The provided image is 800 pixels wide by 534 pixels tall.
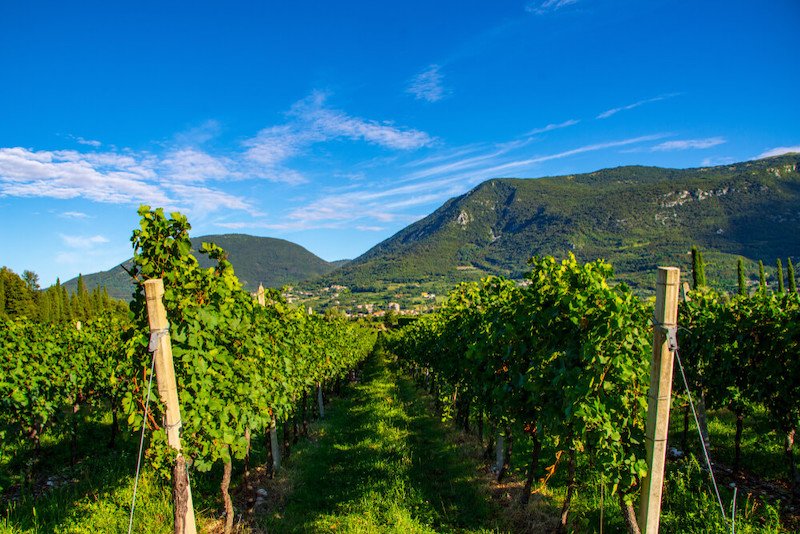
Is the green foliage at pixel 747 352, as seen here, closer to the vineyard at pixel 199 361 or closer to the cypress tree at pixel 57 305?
the vineyard at pixel 199 361

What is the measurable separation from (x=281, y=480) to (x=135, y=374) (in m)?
5.29

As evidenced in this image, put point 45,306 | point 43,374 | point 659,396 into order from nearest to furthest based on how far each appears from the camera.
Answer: point 659,396, point 43,374, point 45,306

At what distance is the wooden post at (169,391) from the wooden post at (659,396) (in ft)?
15.1

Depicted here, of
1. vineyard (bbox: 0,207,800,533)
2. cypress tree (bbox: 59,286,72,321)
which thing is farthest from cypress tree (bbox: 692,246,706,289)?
cypress tree (bbox: 59,286,72,321)

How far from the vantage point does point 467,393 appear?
10.7 meters

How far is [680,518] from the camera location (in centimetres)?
Result: 618

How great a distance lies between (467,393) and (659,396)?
720 centimetres

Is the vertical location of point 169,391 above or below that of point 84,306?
below

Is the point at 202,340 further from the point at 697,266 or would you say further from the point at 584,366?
the point at 697,266

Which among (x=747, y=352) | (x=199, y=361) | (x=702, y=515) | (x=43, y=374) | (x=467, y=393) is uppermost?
(x=199, y=361)

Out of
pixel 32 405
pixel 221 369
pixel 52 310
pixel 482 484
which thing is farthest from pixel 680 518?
pixel 52 310

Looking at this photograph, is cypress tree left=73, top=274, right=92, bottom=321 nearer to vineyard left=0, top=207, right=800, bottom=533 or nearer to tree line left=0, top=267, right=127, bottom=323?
tree line left=0, top=267, right=127, bottom=323

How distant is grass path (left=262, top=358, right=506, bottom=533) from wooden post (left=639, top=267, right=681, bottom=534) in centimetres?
305

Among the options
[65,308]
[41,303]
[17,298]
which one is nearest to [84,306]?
[65,308]
